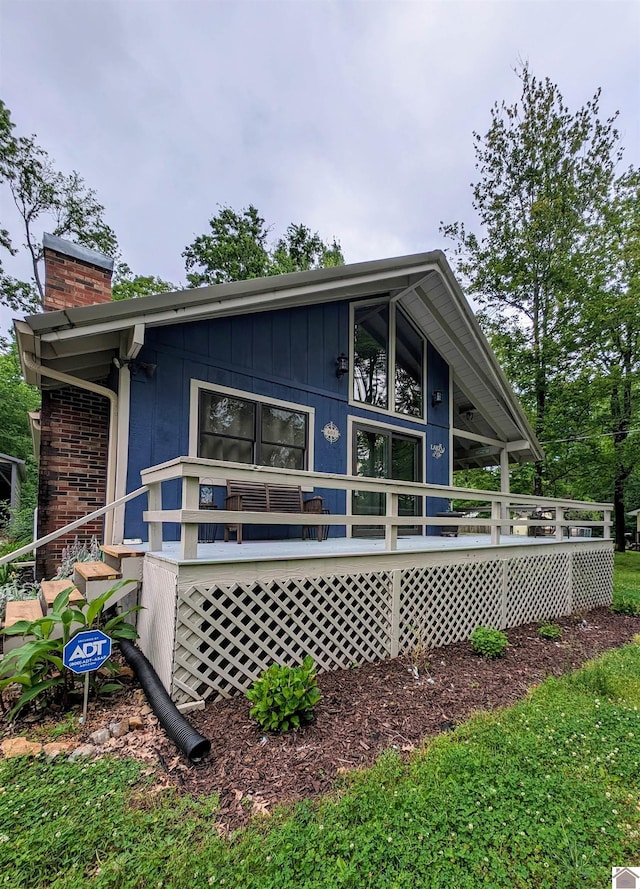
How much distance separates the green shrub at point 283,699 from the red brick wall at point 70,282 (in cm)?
458

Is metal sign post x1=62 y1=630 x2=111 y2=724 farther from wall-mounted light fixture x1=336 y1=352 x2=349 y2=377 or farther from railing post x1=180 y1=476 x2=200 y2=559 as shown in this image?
wall-mounted light fixture x1=336 y1=352 x2=349 y2=377

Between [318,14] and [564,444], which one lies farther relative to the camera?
[564,444]

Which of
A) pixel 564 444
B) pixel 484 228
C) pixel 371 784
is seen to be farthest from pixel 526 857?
pixel 484 228

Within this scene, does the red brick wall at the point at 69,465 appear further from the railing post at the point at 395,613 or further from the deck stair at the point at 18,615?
the railing post at the point at 395,613

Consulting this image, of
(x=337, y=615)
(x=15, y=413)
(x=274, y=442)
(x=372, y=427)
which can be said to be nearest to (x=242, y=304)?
(x=274, y=442)

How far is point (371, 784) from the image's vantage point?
222cm

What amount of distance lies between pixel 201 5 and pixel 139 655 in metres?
10.8

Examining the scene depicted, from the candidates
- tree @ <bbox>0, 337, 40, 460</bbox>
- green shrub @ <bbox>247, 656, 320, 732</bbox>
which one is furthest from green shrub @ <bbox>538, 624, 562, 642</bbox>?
tree @ <bbox>0, 337, 40, 460</bbox>

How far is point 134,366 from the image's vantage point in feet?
15.3

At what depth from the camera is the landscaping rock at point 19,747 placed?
7.89ft

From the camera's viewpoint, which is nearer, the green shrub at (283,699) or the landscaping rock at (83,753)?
the landscaping rock at (83,753)

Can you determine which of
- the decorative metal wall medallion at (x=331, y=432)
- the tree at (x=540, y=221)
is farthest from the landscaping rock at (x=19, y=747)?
the tree at (x=540, y=221)

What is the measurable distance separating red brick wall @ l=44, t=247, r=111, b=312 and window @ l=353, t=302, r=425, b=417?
3943 mm

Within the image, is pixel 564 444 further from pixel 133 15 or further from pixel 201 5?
pixel 133 15
